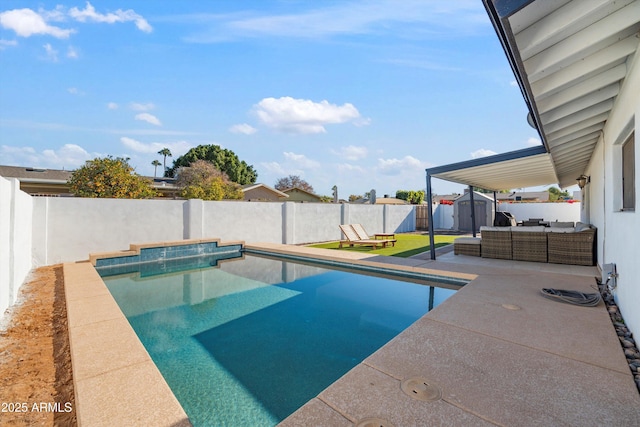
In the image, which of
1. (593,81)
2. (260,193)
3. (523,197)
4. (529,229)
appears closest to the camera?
(593,81)

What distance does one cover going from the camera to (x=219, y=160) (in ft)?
119

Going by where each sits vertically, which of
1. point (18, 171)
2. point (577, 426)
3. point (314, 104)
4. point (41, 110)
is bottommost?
point (577, 426)

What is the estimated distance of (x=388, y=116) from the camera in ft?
44.0


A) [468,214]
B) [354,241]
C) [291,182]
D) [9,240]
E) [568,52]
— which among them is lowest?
[354,241]

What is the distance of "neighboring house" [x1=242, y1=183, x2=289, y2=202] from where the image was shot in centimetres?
2852

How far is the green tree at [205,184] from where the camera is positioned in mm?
20391

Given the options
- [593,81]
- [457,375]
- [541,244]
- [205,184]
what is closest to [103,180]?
[205,184]

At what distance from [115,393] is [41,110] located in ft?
66.5

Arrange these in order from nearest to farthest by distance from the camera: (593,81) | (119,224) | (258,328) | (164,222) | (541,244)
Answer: (593,81) < (258,328) < (541,244) < (119,224) < (164,222)

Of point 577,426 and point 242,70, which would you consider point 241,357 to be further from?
point 242,70

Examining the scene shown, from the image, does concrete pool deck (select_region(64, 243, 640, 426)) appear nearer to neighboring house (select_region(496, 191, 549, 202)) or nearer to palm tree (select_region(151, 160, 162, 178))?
neighboring house (select_region(496, 191, 549, 202))

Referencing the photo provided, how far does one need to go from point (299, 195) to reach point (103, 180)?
924 inches

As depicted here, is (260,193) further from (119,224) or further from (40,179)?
(119,224)

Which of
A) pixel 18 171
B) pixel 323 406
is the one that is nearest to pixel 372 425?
pixel 323 406
